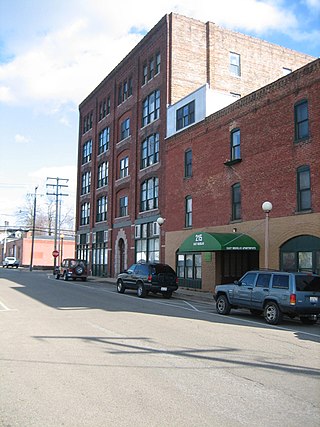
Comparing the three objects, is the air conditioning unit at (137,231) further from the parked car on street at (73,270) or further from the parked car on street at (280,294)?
the parked car on street at (280,294)

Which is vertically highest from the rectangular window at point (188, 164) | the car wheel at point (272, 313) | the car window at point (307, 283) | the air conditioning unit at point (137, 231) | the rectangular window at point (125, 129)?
the rectangular window at point (125, 129)

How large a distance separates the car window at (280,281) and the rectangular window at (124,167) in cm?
2729

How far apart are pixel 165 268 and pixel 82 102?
35.9 m

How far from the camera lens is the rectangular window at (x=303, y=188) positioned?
19453 mm

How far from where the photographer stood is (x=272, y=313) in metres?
13.4

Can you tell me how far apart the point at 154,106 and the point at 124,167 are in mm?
7136

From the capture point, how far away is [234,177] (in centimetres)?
2430

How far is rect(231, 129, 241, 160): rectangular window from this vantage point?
24.4 meters

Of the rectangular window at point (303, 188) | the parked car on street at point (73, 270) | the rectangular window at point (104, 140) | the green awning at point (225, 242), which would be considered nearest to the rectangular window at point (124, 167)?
the rectangular window at point (104, 140)

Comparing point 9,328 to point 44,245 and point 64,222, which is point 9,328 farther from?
point 64,222

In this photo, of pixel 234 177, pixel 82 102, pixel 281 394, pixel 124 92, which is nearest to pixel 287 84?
pixel 234 177

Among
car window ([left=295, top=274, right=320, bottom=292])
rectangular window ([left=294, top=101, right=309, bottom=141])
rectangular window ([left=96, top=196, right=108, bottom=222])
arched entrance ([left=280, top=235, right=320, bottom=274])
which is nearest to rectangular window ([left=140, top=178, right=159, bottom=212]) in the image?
rectangular window ([left=96, top=196, right=108, bottom=222])

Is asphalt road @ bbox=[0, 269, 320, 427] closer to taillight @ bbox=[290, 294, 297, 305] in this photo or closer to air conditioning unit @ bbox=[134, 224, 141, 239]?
taillight @ bbox=[290, 294, 297, 305]

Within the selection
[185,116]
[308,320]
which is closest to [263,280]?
[308,320]
